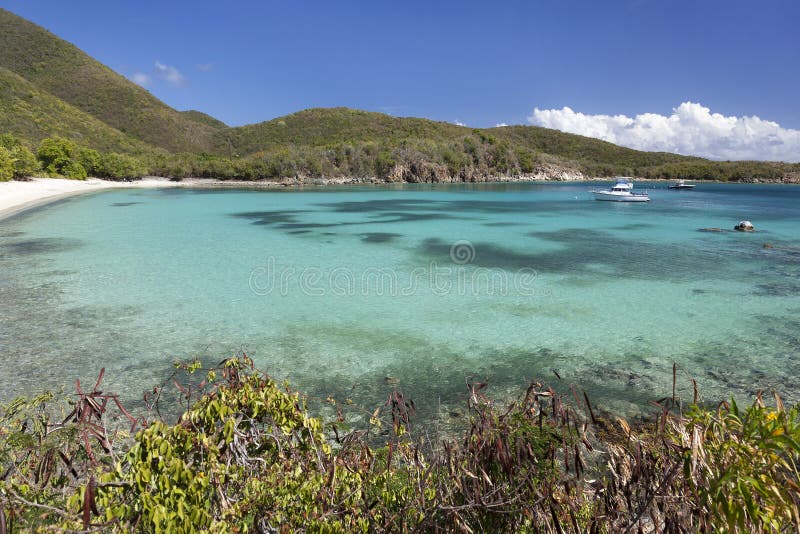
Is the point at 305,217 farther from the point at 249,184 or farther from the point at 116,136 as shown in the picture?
the point at 116,136

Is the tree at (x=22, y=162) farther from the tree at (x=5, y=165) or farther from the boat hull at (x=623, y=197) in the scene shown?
the boat hull at (x=623, y=197)

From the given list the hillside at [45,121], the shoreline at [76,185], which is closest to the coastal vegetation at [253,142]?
the hillside at [45,121]

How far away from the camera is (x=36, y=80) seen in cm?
9931

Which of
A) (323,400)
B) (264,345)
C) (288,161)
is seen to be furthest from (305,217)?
(288,161)

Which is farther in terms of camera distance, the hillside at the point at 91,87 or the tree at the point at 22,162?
the hillside at the point at 91,87

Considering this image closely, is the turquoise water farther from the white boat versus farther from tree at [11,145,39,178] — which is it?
tree at [11,145,39,178]

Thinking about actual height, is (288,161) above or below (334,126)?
below

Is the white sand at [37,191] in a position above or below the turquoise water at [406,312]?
above

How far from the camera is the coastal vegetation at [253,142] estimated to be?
70.2 meters

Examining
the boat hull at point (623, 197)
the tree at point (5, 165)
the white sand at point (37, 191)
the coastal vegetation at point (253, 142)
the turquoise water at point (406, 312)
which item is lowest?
the turquoise water at point (406, 312)

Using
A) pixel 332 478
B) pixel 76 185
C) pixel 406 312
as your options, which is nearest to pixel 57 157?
pixel 76 185

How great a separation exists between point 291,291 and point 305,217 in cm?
1827

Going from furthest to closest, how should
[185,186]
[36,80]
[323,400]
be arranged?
1. [36,80]
2. [185,186]
3. [323,400]

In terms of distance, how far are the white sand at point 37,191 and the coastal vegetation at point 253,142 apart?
411 centimetres
